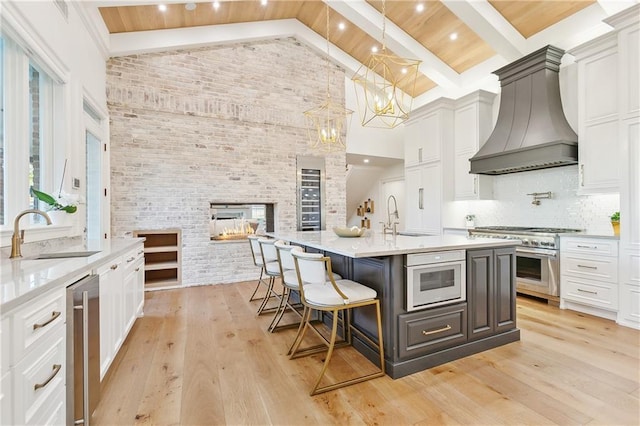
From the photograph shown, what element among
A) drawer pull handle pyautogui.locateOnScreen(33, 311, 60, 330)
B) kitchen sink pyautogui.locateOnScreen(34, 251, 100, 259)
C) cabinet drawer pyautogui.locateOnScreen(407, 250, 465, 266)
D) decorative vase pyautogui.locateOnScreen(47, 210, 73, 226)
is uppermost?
decorative vase pyautogui.locateOnScreen(47, 210, 73, 226)

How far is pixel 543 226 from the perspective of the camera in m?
4.40

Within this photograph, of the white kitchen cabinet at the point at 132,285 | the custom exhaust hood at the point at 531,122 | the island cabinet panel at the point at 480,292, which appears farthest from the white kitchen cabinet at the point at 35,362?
the custom exhaust hood at the point at 531,122

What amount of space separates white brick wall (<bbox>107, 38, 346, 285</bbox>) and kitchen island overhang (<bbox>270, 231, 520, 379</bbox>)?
294cm

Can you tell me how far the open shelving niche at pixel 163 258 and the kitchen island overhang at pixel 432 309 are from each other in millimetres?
3116

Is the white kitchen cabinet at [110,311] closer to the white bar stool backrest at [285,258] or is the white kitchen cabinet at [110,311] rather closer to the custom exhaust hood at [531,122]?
the white bar stool backrest at [285,258]

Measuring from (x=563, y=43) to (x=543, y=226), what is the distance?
2.52 metres

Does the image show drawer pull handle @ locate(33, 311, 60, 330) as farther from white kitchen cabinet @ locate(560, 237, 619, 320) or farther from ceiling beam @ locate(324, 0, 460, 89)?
ceiling beam @ locate(324, 0, 460, 89)

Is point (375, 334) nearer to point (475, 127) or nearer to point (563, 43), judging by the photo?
point (475, 127)

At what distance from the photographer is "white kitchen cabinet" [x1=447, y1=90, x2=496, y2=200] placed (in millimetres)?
5008

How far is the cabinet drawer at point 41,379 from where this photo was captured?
40.3 inches

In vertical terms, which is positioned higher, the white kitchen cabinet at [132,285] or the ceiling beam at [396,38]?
the ceiling beam at [396,38]

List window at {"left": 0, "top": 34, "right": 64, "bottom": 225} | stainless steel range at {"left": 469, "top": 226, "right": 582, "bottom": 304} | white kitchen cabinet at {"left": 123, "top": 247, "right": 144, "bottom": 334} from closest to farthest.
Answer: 1. window at {"left": 0, "top": 34, "right": 64, "bottom": 225}
2. white kitchen cabinet at {"left": 123, "top": 247, "right": 144, "bottom": 334}
3. stainless steel range at {"left": 469, "top": 226, "right": 582, "bottom": 304}

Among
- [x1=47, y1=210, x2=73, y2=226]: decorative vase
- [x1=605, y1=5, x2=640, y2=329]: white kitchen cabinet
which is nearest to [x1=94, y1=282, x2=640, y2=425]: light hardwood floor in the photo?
[x1=605, y1=5, x2=640, y2=329]: white kitchen cabinet

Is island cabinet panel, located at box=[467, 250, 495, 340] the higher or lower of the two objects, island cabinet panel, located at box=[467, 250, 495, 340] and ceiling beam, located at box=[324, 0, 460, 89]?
the lower
